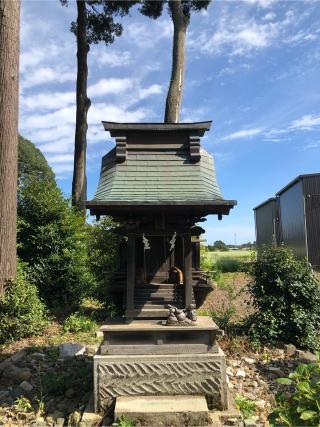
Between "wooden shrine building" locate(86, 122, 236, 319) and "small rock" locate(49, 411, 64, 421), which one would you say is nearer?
"small rock" locate(49, 411, 64, 421)

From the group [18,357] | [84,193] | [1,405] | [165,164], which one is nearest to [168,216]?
[165,164]

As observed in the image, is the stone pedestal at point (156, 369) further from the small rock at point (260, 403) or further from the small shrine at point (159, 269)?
the small rock at point (260, 403)

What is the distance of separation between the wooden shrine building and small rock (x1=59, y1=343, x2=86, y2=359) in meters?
1.77

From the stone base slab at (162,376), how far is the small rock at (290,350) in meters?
2.22

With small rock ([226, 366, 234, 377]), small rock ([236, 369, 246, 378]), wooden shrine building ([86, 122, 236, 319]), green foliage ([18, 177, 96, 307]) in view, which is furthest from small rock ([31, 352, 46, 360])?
small rock ([236, 369, 246, 378])

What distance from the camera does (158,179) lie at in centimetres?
492

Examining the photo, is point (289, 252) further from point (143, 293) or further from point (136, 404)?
point (136, 404)

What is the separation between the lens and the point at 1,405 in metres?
4.91

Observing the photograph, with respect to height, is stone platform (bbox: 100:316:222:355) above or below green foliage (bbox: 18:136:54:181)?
below

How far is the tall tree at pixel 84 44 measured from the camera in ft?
39.4

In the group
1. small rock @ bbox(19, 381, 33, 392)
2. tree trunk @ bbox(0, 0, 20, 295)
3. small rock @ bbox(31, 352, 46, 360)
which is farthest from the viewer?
tree trunk @ bbox(0, 0, 20, 295)

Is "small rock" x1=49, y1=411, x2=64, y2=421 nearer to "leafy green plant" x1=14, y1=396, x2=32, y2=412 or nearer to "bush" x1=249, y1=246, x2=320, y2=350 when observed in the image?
"leafy green plant" x1=14, y1=396, x2=32, y2=412

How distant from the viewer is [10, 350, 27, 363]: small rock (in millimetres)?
6227

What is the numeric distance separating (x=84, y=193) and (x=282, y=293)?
7.00 metres
